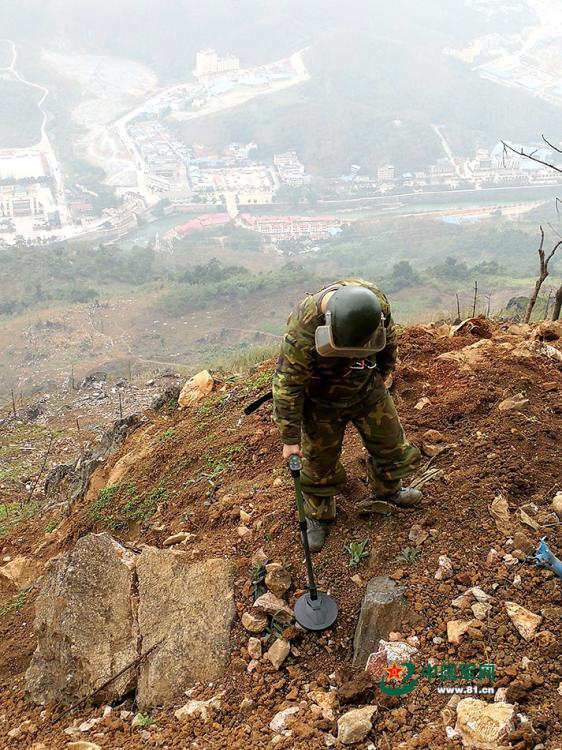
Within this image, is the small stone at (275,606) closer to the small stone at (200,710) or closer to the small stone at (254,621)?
the small stone at (254,621)

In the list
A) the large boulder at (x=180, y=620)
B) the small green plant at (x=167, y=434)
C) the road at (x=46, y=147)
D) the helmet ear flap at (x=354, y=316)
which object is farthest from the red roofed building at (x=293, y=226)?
the helmet ear flap at (x=354, y=316)

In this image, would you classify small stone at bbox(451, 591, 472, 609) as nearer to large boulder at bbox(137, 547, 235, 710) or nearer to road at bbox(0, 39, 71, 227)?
large boulder at bbox(137, 547, 235, 710)

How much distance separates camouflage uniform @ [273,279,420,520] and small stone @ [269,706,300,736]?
106 centimetres

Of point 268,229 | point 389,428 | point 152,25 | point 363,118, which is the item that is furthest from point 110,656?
point 152,25

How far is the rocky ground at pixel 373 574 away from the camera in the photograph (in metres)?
2.50

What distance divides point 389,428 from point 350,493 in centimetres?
63

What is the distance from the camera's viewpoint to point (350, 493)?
3.76 metres

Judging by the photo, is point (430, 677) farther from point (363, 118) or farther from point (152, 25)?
point (152, 25)

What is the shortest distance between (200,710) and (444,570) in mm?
1274

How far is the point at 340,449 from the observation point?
340 cm

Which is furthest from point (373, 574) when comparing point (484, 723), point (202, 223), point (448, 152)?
point (448, 152)

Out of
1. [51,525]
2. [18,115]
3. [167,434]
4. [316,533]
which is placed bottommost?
[51,525]

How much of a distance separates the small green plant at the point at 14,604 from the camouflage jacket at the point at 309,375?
254 centimetres

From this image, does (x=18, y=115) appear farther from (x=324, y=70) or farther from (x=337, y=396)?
(x=337, y=396)
